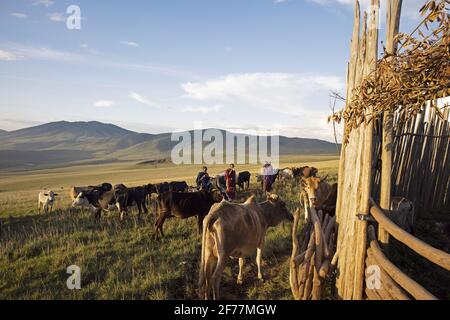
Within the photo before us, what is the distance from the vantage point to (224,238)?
212 inches

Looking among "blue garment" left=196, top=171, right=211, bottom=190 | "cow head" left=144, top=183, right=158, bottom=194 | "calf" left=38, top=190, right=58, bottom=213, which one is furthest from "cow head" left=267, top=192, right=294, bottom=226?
"calf" left=38, top=190, right=58, bottom=213

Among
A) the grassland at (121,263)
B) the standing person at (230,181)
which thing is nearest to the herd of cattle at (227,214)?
the grassland at (121,263)

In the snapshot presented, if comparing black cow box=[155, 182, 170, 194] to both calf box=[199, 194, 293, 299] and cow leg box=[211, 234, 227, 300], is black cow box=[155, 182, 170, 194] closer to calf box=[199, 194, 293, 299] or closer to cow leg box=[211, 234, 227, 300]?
calf box=[199, 194, 293, 299]

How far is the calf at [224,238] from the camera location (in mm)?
5289

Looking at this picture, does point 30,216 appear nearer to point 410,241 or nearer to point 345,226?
point 345,226

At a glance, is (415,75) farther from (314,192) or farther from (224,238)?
(314,192)

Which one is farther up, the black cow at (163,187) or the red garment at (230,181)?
the red garment at (230,181)

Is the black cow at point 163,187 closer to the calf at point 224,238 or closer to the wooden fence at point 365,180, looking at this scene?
the calf at point 224,238

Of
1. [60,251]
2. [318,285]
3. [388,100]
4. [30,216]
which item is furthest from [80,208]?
[388,100]

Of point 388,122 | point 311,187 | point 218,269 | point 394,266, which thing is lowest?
point 218,269

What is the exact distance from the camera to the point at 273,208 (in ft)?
24.9

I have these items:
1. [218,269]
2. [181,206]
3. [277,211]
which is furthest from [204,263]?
[181,206]

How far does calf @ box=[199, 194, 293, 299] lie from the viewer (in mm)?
5289

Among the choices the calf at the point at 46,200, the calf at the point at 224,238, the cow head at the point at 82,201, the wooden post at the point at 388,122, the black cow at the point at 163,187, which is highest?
the wooden post at the point at 388,122
